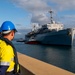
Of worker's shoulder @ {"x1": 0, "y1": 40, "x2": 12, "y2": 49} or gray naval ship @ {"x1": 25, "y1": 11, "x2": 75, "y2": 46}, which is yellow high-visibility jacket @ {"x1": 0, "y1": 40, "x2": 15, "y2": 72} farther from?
gray naval ship @ {"x1": 25, "y1": 11, "x2": 75, "y2": 46}

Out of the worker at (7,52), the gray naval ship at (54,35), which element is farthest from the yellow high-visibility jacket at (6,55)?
the gray naval ship at (54,35)

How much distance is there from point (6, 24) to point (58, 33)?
7010 cm

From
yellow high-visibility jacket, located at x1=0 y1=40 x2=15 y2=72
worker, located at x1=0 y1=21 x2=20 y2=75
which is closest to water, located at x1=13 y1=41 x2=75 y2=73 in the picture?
worker, located at x1=0 y1=21 x2=20 y2=75

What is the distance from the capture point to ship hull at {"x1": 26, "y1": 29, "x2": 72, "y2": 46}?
7025 cm

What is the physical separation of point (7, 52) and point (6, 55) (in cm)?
3

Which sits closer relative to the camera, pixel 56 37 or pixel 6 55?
pixel 6 55

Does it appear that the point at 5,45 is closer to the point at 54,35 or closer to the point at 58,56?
the point at 58,56

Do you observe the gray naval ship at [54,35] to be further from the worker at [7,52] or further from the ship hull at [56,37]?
the worker at [7,52]

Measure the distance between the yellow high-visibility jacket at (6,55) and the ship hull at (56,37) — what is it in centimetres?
6720

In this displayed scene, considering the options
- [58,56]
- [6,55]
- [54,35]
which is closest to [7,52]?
[6,55]

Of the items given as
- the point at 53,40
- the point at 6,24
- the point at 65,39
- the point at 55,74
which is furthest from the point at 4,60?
the point at 53,40

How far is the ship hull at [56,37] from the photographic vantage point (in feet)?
230

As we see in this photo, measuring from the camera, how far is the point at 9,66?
2.43 m

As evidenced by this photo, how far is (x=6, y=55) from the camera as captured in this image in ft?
7.68
